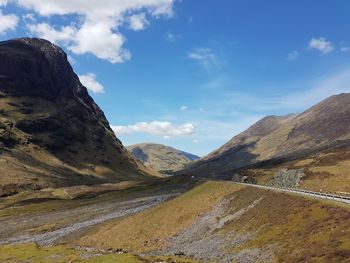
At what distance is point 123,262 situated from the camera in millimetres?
51781

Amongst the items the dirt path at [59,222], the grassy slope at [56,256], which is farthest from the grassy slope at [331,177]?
the grassy slope at [56,256]

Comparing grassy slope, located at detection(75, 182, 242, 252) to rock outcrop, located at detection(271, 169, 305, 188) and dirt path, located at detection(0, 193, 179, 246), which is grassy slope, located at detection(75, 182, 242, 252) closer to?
dirt path, located at detection(0, 193, 179, 246)

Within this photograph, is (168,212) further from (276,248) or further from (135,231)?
(276,248)

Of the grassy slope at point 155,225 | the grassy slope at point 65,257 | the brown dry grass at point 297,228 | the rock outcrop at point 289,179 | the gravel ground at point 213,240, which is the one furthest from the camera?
the rock outcrop at point 289,179

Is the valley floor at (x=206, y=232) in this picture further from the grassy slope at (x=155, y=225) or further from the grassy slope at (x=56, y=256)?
the grassy slope at (x=56, y=256)

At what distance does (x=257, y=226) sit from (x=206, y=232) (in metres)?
12.9

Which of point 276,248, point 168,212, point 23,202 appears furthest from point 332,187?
point 23,202

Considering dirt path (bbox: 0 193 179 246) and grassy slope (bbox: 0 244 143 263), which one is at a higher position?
dirt path (bbox: 0 193 179 246)

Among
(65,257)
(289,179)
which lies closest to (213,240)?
(65,257)

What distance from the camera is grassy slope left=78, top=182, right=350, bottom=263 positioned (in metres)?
42.2

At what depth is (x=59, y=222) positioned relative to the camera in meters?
119

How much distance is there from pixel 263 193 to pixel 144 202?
6067cm

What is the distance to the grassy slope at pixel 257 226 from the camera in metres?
42.2

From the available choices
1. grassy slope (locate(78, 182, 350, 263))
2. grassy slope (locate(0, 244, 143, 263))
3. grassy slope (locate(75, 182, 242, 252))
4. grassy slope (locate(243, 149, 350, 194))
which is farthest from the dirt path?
grassy slope (locate(243, 149, 350, 194))
